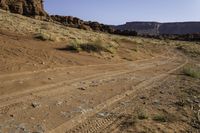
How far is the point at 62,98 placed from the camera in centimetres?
902

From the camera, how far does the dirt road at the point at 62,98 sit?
6.88m

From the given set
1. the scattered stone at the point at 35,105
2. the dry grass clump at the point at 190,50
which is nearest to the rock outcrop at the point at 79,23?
the dry grass clump at the point at 190,50

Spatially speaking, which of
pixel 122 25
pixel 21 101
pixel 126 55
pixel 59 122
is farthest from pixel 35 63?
pixel 122 25

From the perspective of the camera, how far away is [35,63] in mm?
13570

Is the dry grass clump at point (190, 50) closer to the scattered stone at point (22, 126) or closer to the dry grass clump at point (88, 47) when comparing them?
the dry grass clump at point (88, 47)

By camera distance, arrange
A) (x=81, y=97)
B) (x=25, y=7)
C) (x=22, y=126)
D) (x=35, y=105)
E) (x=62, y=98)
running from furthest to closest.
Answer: (x=25, y=7) < (x=81, y=97) < (x=62, y=98) < (x=35, y=105) < (x=22, y=126)

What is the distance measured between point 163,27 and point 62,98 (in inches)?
6324

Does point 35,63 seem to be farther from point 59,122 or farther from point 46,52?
point 59,122

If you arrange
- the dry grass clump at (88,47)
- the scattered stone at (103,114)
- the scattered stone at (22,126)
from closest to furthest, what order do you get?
the scattered stone at (22,126) → the scattered stone at (103,114) → the dry grass clump at (88,47)

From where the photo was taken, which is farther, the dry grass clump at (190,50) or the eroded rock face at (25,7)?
the eroded rock face at (25,7)

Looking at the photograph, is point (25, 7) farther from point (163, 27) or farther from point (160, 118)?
point (163, 27)

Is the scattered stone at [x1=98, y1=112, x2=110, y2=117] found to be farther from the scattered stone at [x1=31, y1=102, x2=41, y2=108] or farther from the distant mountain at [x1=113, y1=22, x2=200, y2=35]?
the distant mountain at [x1=113, y1=22, x2=200, y2=35]

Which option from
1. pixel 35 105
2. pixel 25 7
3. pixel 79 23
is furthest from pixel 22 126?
pixel 79 23

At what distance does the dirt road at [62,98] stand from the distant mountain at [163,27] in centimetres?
13763
